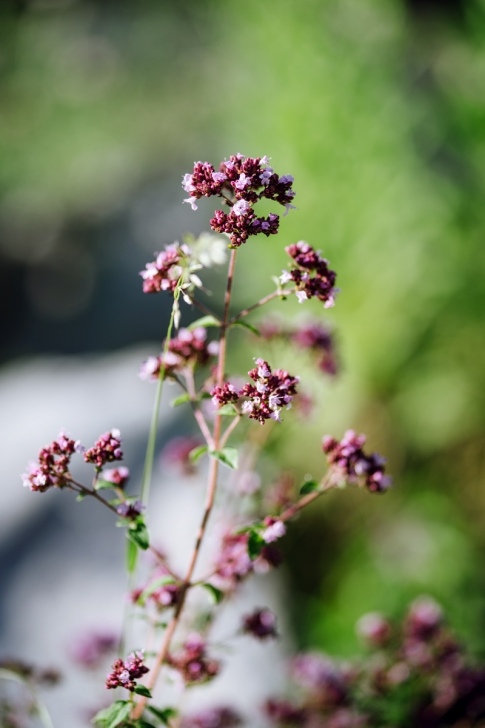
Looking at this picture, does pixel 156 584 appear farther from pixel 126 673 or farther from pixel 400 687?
pixel 400 687

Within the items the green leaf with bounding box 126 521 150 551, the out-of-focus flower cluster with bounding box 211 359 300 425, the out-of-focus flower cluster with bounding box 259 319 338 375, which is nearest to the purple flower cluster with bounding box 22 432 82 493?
the green leaf with bounding box 126 521 150 551

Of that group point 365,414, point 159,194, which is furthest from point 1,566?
point 159,194

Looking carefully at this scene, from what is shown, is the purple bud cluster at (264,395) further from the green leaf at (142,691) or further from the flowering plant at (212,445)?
the green leaf at (142,691)

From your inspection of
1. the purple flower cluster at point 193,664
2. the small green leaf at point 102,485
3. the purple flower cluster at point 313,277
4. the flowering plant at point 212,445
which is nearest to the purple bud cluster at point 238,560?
the flowering plant at point 212,445

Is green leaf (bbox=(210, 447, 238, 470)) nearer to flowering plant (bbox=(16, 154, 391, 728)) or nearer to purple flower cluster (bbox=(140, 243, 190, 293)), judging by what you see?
flowering plant (bbox=(16, 154, 391, 728))

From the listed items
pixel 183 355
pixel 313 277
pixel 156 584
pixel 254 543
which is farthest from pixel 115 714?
pixel 313 277

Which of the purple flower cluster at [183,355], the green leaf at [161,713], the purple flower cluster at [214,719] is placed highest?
the purple flower cluster at [183,355]
